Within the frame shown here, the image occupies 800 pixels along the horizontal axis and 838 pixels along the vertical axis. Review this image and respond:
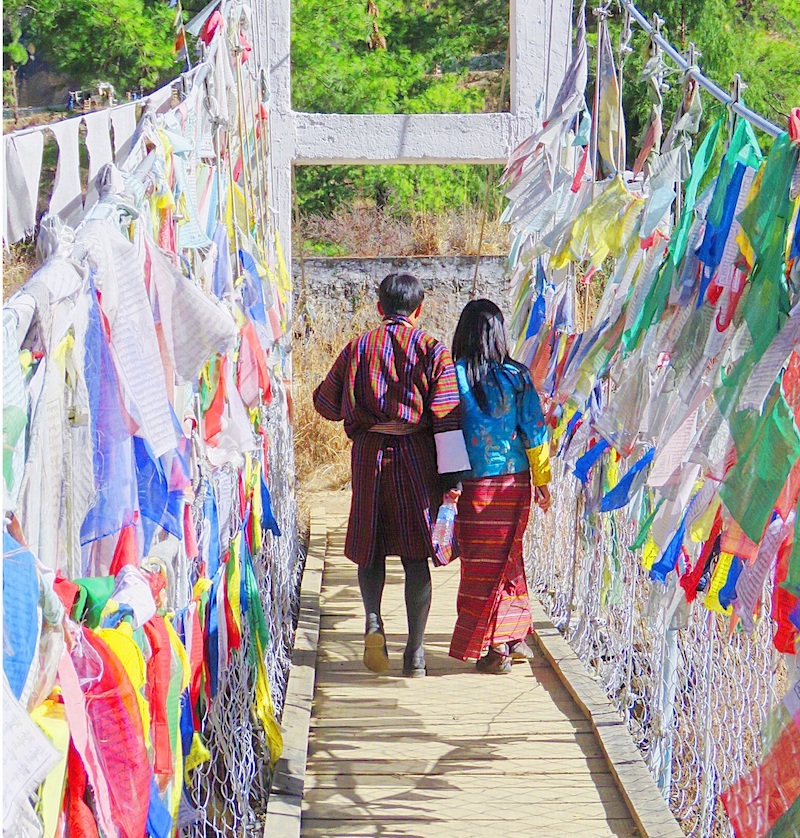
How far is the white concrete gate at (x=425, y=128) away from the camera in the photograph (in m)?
4.98

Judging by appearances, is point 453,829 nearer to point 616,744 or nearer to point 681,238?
point 616,744

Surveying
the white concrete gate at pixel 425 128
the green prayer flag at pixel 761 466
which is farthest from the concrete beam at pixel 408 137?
the green prayer flag at pixel 761 466

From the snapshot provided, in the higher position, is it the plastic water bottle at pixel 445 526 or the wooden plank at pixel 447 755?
the plastic water bottle at pixel 445 526

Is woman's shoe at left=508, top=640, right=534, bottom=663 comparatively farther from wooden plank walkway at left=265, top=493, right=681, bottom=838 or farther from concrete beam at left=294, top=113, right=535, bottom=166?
concrete beam at left=294, top=113, right=535, bottom=166

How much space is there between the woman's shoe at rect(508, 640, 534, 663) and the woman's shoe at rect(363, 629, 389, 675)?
1.45 ft

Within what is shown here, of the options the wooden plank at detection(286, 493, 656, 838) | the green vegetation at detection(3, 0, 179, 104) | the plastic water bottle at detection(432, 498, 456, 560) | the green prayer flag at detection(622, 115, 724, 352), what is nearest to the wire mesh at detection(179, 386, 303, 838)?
the wooden plank at detection(286, 493, 656, 838)

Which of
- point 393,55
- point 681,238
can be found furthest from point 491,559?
point 393,55

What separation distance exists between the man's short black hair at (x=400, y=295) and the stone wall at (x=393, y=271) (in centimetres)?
584

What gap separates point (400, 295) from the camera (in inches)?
147

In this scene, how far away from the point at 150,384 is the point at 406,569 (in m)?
2.32

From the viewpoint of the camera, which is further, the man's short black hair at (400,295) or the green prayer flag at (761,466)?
the man's short black hair at (400,295)

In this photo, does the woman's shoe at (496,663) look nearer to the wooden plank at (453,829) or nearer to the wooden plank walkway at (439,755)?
the wooden plank walkway at (439,755)

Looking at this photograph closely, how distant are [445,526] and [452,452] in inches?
11.8

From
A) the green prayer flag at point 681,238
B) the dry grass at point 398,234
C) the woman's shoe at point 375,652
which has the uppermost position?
the green prayer flag at point 681,238
